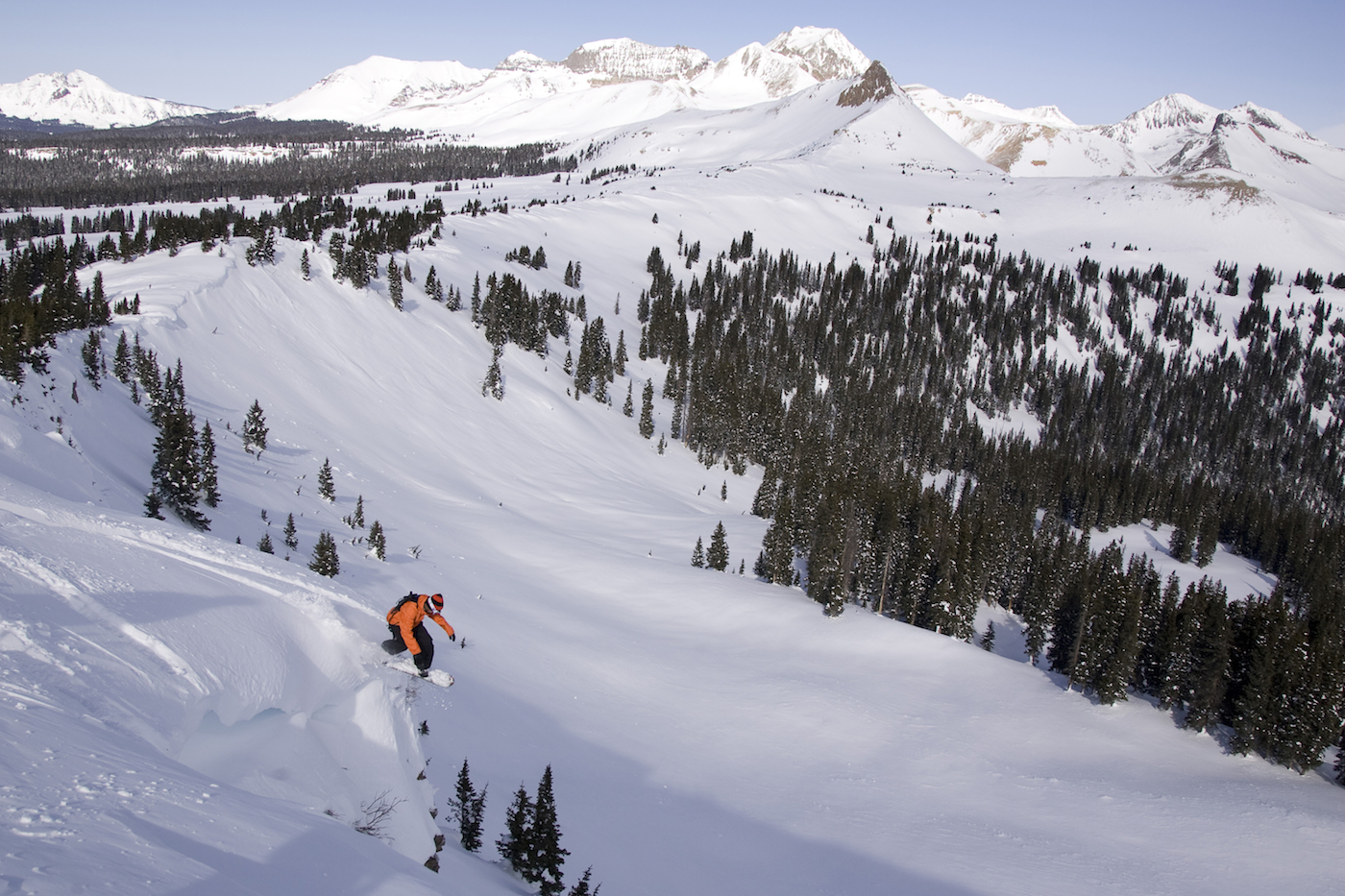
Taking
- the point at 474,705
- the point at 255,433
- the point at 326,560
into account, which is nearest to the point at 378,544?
the point at 326,560

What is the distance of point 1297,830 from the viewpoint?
2397cm

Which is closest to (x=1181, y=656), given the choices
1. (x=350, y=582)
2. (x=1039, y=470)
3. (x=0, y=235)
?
(x=350, y=582)

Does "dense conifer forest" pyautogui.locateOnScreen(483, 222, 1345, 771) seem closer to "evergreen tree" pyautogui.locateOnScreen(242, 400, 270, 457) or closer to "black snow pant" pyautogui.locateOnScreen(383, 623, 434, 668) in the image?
"black snow pant" pyautogui.locateOnScreen(383, 623, 434, 668)

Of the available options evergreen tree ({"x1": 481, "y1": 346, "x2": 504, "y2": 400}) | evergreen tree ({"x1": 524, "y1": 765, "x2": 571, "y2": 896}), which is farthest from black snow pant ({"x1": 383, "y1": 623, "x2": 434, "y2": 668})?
evergreen tree ({"x1": 481, "y1": 346, "x2": 504, "y2": 400})

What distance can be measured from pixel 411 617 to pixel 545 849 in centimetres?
549

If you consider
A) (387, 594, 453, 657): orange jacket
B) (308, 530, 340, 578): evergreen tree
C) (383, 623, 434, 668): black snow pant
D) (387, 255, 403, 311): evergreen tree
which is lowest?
(308, 530, 340, 578): evergreen tree

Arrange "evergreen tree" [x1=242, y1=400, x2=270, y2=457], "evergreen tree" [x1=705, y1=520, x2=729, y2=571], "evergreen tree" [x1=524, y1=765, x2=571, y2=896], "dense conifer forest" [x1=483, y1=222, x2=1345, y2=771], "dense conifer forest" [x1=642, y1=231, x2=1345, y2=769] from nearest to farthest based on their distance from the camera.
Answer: "evergreen tree" [x1=524, y1=765, x2=571, y2=896], "evergreen tree" [x1=242, y1=400, x2=270, y2=457], "dense conifer forest" [x1=642, y1=231, x2=1345, y2=769], "dense conifer forest" [x1=483, y1=222, x2=1345, y2=771], "evergreen tree" [x1=705, y1=520, x2=729, y2=571]

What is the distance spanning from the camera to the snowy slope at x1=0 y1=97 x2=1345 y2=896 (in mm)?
8070

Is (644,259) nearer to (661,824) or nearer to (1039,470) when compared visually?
(1039,470)

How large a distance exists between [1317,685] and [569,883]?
37.9 metres

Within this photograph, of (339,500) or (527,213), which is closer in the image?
(339,500)

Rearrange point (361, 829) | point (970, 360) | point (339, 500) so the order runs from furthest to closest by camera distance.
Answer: point (970, 360) < point (339, 500) < point (361, 829)

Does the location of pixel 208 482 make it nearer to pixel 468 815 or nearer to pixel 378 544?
pixel 378 544

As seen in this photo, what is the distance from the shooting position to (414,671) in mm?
15234
